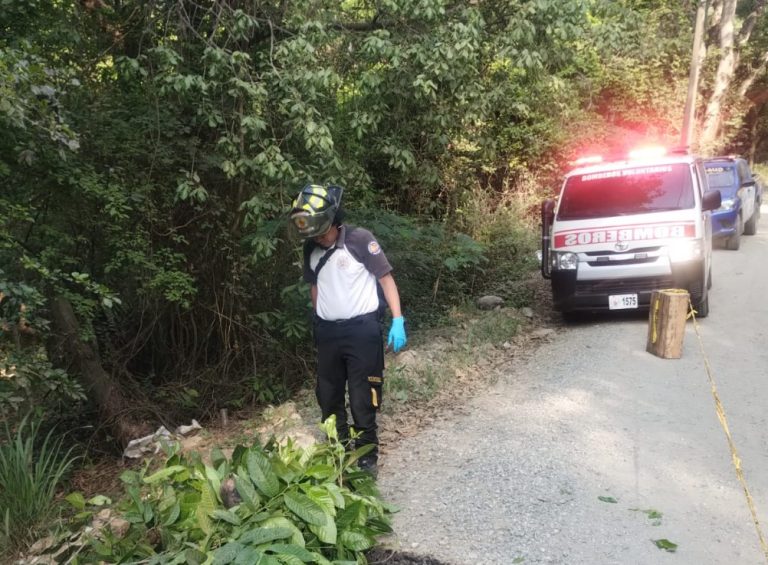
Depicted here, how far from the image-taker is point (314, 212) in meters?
3.80

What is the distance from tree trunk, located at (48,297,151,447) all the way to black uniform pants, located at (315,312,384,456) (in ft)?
10.6

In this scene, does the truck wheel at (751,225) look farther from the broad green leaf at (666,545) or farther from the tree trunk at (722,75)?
the broad green leaf at (666,545)

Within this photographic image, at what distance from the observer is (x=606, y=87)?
64.8 feet

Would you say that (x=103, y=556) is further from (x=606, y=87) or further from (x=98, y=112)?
(x=606, y=87)

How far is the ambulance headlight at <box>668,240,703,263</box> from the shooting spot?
7.55 metres

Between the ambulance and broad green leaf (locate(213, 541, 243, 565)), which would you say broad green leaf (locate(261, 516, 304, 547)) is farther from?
the ambulance

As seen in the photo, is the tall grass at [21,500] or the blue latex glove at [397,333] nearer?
the tall grass at [21,500]

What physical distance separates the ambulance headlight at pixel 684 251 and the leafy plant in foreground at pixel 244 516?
5614mm

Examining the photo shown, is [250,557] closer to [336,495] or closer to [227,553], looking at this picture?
[227,553]

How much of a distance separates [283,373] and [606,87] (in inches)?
649

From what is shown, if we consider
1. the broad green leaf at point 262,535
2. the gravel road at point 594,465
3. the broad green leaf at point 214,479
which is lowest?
the gravel road at point 594,465

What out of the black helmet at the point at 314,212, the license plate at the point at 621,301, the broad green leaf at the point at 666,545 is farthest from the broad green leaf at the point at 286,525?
the license plate at the point at 621,301

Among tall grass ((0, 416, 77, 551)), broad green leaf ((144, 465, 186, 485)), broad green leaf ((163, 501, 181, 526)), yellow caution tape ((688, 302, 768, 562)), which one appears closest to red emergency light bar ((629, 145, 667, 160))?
yellow caution tape ((688, 302, 768, 562))

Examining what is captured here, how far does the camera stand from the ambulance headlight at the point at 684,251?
7547 millimetres
